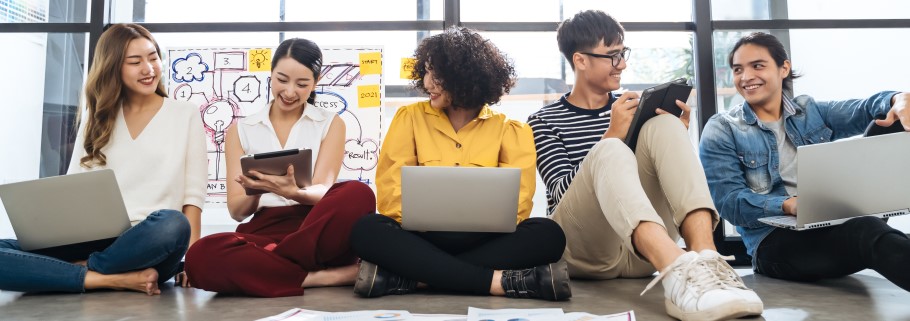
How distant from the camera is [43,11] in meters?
2.92

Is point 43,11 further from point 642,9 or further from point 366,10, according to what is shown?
point 642,9

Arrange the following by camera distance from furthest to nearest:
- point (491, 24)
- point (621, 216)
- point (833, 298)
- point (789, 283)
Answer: point (491, 24), point (789, 283), point (833, 298), point (621, 216)

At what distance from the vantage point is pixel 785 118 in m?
2.07

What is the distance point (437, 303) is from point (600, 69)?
1027 millimetres

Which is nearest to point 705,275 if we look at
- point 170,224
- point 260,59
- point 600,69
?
point 600,69

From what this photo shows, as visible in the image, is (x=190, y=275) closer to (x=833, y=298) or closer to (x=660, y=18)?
(x=833, y=298)

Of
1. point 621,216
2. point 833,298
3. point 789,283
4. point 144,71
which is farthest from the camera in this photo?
point 144,71

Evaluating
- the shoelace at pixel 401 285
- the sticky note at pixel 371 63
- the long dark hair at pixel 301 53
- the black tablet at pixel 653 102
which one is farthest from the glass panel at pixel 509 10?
the shoelace at pixel 401 285

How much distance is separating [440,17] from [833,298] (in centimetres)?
192

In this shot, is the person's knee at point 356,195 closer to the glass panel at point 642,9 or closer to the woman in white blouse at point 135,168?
the woman in white blouse at point 135,168

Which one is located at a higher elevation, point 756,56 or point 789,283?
point 756,56

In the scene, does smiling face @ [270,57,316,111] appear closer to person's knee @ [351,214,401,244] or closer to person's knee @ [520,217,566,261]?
person's knee @ [351,214,401,244]

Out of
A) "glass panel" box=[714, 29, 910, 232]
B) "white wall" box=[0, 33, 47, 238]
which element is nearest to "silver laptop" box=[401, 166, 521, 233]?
"glass panel" box=[714, 29, 910, 232]

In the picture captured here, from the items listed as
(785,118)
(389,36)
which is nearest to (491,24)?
(389,36)
